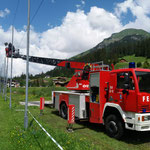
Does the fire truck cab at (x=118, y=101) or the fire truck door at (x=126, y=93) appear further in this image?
the fire truck door at (x=126, y=93)

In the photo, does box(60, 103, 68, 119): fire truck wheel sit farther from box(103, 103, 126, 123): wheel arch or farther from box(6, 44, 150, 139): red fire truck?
box(103, 103, 126, 123): wheel arch

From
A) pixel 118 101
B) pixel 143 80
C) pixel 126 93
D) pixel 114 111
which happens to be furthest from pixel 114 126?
pixel 143 80

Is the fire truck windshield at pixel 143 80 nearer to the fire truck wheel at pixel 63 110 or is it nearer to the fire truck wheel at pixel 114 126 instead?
the fire truck wheel at pixel 114 126

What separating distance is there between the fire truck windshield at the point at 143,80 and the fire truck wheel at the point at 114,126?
1.72 m

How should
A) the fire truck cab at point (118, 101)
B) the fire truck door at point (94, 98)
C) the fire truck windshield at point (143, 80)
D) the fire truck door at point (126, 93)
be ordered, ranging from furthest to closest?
the fire truck door at point (94, 98), the fire truck windshield at point (143, 80), the fire truck door at point (126, 93), the fire truck cab at point (118, 101)

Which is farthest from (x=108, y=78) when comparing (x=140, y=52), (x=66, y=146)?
(x=140, y=52)

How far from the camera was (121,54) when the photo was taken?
148 metres

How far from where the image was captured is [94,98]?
898 centimetres

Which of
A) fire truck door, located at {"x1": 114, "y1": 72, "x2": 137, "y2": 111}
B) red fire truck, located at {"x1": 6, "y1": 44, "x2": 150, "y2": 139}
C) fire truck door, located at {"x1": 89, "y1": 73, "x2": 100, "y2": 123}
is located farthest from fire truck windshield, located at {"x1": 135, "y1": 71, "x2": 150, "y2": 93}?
fire truck door, located at {"x1": 89, "y1": 73, "x2": 100, "y2": 123}

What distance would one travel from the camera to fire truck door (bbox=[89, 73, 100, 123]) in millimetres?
8648

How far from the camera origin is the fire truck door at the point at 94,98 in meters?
8.65

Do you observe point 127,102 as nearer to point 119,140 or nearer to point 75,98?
point 119,140

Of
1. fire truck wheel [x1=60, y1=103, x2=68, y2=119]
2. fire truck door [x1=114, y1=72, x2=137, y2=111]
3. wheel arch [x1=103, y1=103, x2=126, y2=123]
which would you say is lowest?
fire truck wheel [x1=60, y1=103, x2=68, y2=119]

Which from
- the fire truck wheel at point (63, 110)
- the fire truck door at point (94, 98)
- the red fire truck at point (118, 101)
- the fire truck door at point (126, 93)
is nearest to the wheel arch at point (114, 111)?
the red fire truck at point (118, 101)
